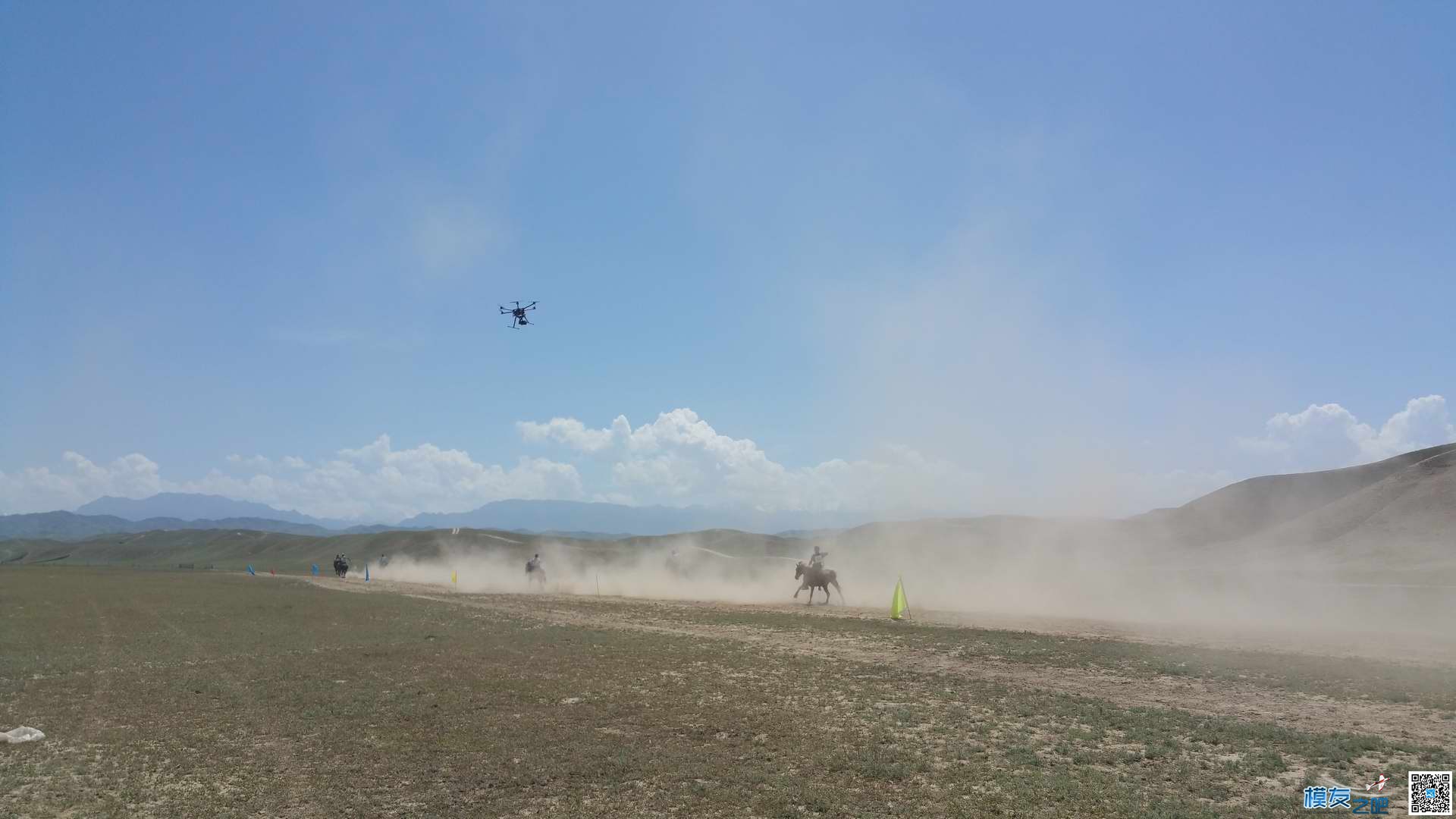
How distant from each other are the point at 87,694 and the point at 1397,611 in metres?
52.2

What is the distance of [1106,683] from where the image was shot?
19266mm

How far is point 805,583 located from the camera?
44188 millimetres

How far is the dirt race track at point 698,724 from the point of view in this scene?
11.1 meters

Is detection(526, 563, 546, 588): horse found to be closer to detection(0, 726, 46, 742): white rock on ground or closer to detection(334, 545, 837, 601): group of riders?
detection(334, 545, 837, 601): group of riders

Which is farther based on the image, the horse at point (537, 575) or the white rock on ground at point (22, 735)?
the horse at point (537, 575)

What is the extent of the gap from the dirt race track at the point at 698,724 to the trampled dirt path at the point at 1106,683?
113 millimetres

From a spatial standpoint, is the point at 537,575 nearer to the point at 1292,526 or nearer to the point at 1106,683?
the point at 1106,683

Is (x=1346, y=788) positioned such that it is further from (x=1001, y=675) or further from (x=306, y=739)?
(x=306, y=739)

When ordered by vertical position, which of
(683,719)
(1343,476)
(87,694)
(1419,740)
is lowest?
(87,694)

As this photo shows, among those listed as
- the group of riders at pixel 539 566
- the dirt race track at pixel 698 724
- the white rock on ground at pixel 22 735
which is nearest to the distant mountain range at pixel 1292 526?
the group of riders at pixel 539 566

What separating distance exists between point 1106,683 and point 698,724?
10.3 metres

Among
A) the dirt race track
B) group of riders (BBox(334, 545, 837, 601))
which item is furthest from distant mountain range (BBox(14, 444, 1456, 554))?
the dirt race track

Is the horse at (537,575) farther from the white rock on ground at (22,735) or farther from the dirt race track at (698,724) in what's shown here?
the white rock on ground at (22,735)

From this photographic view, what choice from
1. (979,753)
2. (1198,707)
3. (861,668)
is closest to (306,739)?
(979,753)
